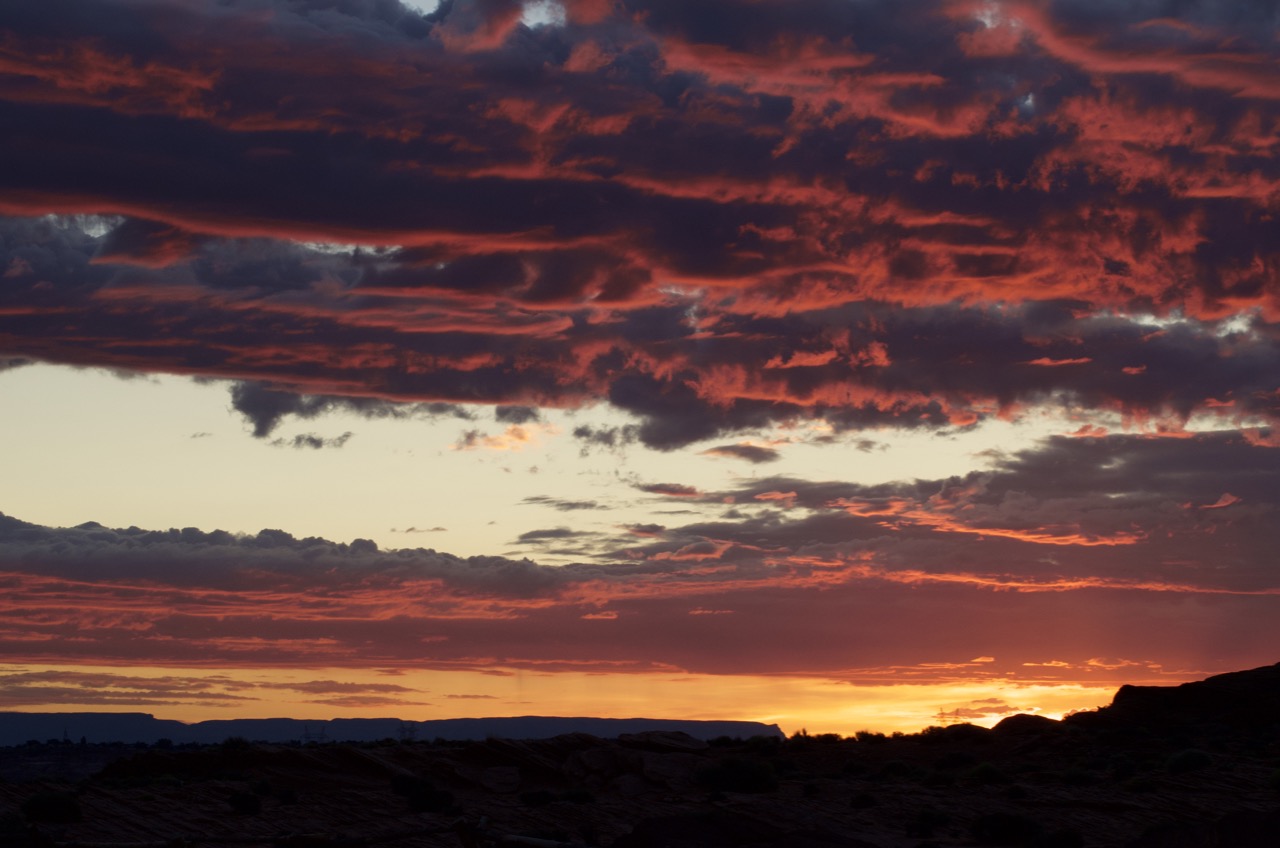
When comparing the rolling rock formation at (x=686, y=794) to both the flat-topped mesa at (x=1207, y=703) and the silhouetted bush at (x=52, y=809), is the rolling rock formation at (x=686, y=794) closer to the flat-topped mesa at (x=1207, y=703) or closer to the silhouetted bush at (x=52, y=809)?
the silhouetted bush at (x=52, y=809)

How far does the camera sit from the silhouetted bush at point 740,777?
5428cm

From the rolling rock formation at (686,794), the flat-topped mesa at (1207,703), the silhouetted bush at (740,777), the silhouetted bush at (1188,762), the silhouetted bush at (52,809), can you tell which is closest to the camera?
the silhouetted bush at (52,809)

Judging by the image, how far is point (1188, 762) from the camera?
188 feet

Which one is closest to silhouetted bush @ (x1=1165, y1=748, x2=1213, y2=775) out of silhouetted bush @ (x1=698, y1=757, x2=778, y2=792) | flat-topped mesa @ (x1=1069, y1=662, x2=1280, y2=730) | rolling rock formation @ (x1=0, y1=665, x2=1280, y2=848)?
rolling rock formation @ (x1=0, y1=665, x2=1280, y2=848)

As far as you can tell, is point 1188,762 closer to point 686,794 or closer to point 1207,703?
point 1207,703

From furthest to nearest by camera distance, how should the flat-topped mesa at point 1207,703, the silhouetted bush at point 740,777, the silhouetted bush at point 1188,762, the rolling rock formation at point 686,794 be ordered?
the flat-topped mesa at point 1207,703, the silhouetted bush at point 1188,762, the silhouetted bush at point 740,777, the rolling rock formation at point 686,794

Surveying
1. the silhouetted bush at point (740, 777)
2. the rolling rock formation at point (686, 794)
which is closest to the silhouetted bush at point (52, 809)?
the rolling rock formation at point (686, 794)

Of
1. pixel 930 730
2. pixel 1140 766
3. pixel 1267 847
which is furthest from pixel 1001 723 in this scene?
pixel 1267 847

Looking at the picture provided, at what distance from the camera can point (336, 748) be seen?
56.4 m

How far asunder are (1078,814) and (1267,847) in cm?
679

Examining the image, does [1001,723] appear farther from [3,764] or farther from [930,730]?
[3,764]

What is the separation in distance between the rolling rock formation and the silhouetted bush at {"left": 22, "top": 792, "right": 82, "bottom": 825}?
56mm

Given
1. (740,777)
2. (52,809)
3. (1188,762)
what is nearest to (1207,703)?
(1188,762)

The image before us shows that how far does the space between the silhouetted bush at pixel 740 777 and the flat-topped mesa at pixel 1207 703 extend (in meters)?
26.9
